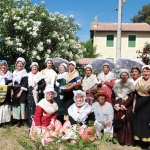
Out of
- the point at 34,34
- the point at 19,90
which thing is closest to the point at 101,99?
the point at 19,90

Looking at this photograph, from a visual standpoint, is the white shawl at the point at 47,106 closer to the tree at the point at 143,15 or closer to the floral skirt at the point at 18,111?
the floral skirt at the point at 18,111

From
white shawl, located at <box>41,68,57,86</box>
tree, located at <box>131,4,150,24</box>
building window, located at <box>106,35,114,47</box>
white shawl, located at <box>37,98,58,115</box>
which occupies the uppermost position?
tree, located at <box>131,4,150,24</box>

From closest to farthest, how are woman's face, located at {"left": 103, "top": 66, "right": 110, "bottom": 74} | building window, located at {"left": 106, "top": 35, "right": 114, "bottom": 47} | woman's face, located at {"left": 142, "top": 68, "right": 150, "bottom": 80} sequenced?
woman's face, located at {"left": 142, "top": 68, "right": 150, "bottom": 80} → woman's face, located at {"left": 103, "top": 66, "right": 110, "bottom": 74} → building window, located at {"left": 106, "top": 35, "right": 114, "bottom": 47}

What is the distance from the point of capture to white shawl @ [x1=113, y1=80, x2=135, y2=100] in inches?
183

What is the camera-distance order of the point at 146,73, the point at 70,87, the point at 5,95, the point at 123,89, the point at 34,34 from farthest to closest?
the point at 34,34, the point at 5,95, the point at 70,87, the point at 123,89, the point at 146,73

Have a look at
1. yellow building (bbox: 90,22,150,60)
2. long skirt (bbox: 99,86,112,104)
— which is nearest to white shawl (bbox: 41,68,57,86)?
long skirt (bbox: 99,86,112,104)

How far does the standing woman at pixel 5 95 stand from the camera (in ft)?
18.4

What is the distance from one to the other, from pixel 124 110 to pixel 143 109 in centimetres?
32

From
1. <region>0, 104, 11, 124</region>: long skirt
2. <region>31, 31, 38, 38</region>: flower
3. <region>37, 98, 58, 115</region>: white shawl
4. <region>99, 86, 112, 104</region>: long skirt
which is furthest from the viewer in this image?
<region>31, 31, 38, 38</region>: flower

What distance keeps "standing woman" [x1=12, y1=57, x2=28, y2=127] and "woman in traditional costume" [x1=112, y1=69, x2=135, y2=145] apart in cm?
201

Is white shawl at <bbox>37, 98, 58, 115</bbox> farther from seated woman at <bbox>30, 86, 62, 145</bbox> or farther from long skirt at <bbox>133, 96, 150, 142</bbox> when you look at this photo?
long skirt at <bbox>133, 96, 150, 142</bbox>

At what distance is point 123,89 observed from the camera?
473cm

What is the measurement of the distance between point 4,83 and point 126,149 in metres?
2.79

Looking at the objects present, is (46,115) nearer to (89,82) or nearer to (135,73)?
(89,82)
